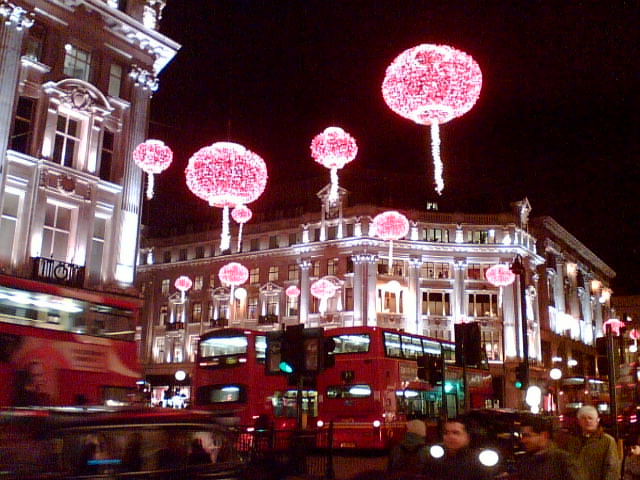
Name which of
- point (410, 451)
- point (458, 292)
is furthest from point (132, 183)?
point (458, 292)

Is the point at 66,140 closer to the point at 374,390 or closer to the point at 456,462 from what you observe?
the point at 374,390

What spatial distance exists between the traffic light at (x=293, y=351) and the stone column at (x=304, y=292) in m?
40.6

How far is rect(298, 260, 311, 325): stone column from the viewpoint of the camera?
51375mm

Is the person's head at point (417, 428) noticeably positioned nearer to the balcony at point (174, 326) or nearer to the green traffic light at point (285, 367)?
the green traffic light at point (285, 367)

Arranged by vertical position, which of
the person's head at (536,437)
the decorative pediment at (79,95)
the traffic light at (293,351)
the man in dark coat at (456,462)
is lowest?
the man in dark coat at (456,462)

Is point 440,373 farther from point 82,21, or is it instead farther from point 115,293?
point 82,21

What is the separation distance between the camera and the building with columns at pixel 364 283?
5050 centimetres

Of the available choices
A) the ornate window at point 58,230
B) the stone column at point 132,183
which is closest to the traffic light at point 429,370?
the stone column at point 132,183

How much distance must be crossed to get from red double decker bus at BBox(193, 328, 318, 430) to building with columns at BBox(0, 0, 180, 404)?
418 cm

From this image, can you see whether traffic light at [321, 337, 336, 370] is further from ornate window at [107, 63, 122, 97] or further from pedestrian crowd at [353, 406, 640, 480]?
ornate window at [107, 63, 122, 97]

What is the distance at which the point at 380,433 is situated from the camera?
63.6ft

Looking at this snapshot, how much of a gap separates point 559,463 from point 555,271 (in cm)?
5901

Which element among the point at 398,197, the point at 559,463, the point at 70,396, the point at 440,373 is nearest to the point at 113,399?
the point at 70,396

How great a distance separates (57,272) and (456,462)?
18.7 meters
